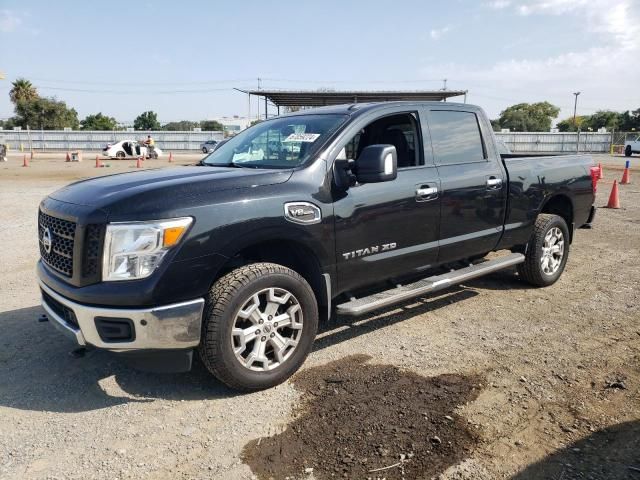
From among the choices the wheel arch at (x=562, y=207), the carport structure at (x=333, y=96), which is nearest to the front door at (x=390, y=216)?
the wheel arch at (x=562, y=207)

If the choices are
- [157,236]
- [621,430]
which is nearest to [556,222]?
[621,430]

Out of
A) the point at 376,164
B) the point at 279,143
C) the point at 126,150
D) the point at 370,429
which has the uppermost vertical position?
the point at 126,150

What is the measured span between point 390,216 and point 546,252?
260 centimetres

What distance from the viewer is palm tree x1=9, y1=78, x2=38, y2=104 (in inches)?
2844

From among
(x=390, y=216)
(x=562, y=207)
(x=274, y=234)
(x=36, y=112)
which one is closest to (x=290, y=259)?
(x=274, y=234)

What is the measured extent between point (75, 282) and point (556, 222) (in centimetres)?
488

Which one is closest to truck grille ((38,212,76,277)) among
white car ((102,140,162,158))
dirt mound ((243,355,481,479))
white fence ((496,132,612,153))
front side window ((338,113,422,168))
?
dirt mound ((243,355,481,479))

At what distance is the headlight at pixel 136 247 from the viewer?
2.87 m

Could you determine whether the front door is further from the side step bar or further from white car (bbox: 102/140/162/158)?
white car (bbox: 102/140/162/158)

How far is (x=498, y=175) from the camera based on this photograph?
488cm

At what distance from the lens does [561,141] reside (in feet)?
157

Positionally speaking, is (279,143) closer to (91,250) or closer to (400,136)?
(400,136)

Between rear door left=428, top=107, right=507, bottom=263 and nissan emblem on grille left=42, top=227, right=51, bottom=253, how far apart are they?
10.1 feet

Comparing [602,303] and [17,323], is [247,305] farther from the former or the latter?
[602,303]
